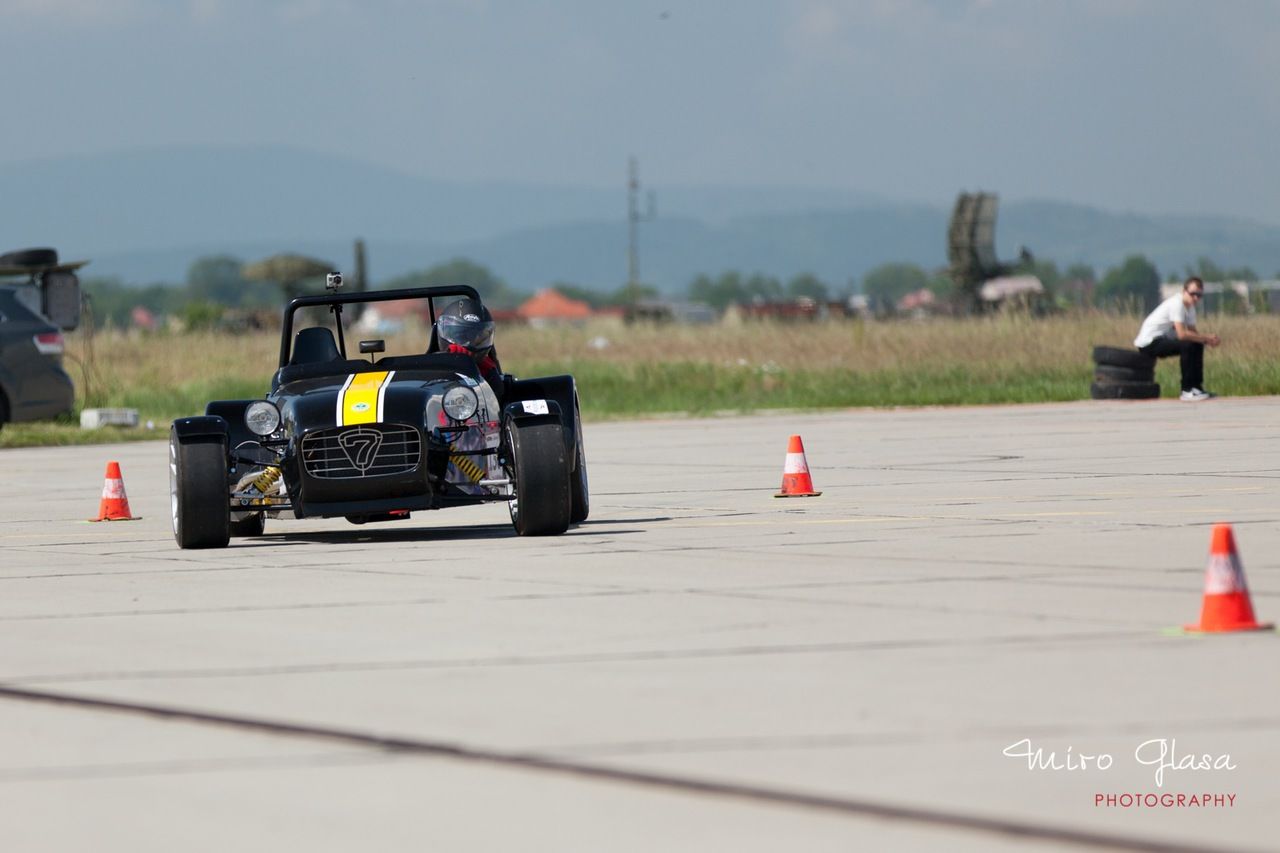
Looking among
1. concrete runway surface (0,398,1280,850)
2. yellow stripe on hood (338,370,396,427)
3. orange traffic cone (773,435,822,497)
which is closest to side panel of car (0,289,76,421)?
concrete runway surface (0,398,1280,850)

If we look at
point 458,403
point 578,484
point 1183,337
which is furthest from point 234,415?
point 1183,337

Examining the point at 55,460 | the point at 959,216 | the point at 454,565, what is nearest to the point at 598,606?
the point at 454,565

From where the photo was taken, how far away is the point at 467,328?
539 inches

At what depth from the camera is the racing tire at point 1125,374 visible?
1153 inches

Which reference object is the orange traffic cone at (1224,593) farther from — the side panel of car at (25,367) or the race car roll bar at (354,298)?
the side panel of car at (25,367)

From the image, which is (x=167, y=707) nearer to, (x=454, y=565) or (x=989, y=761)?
(x=989, y=761)

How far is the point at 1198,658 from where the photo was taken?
7148 mm

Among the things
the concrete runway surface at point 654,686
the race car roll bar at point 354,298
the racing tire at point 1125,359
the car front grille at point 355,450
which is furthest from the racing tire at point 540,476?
the racing tire at point 1125,359

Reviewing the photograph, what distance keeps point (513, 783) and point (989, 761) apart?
128cm

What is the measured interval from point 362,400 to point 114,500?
3.86 meters

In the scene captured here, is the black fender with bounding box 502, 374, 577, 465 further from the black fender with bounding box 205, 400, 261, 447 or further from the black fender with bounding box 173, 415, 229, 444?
the black fender with bounding box 173, 415, 229, 444

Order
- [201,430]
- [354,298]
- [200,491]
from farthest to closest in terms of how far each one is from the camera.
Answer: [354,298]
[201,430]
[200,491]

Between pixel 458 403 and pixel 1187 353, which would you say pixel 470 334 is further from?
pixel 1187 353

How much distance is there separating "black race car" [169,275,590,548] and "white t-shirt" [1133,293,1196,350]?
1670 centimetres
